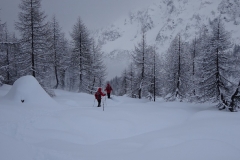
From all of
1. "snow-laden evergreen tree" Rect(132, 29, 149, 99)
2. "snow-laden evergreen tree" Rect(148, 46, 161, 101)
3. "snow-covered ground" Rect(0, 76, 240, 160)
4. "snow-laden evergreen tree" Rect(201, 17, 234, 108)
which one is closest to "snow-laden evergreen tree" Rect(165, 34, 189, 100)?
"snow-laden evergreen tree" Rect(148, 46, 161, 101)

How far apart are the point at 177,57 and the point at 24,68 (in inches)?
859

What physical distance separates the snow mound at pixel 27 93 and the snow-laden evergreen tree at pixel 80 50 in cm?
1228

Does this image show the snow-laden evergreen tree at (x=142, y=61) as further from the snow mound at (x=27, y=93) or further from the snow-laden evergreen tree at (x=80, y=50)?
the snow mound at (x=27, y=93)

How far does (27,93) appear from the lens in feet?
37.7

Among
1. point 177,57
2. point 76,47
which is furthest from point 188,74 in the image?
point 76,47

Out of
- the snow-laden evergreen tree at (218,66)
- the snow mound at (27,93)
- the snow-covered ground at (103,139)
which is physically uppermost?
the snow-laden evergreen tree at (218,66)

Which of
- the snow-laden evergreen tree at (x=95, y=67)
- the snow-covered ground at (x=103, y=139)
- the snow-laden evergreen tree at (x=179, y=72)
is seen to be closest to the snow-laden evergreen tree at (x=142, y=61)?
the snow-laden evergreen tree at (x=179, y=72)

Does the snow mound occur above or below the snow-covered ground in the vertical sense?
above

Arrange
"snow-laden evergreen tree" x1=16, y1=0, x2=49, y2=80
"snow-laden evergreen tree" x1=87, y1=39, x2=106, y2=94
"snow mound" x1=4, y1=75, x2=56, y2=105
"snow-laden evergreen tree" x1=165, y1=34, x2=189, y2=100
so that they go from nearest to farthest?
1. "snow mound" x1=4, y1=75, x2=56, y2=105
2. "snow-laden evergreen tree" x1=16, y1=0, x2=49, y2=80
3. "snow-laden evergreen tree" x1=165, y1=34, x2=189, y2=100
4. "snow-laden evergreen tree" x1=87, y1=39, x2=106, y2=94

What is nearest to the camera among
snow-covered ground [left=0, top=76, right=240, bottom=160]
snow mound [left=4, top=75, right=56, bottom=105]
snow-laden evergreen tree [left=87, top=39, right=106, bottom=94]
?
snow-covered ground [left=0, top=76, right=240, bottom=160]

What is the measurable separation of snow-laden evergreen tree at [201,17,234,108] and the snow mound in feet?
48.6

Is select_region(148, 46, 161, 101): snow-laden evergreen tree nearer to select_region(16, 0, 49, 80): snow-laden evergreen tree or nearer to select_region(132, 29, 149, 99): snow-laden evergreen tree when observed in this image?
select_region(132, 29, 149, 99): snow-laden evergreen tree

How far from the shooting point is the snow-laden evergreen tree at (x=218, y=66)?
48.1ft

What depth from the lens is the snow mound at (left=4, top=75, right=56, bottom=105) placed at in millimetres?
11227
